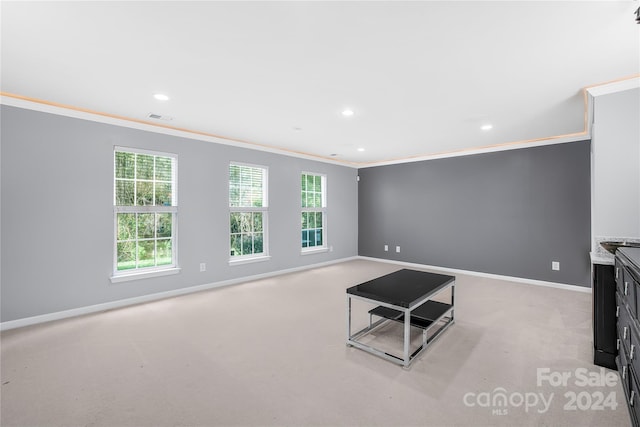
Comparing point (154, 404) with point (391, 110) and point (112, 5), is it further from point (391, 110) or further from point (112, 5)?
point (391, 110)

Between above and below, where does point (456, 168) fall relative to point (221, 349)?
above

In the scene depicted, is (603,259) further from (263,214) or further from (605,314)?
(263,214)

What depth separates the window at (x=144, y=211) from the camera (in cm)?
378

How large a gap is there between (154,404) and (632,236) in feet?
12.9

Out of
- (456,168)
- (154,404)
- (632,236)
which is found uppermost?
(456,168)

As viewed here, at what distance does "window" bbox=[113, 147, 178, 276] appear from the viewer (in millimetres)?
3783

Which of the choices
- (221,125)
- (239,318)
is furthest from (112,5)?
(239,318)

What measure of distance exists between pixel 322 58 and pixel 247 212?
336 cm

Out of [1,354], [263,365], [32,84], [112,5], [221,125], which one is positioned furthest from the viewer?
[221,125]

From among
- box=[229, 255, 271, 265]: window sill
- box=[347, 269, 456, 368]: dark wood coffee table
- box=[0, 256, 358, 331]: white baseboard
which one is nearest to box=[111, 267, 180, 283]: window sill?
box=[0, 256, 358, 331]: white baseboard

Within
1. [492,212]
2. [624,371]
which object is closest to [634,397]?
[624,371]

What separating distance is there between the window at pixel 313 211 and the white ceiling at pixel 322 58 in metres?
2.63

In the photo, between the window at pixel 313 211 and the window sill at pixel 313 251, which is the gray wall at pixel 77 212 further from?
the window at pixel 313 211

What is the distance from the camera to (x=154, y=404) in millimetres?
1856
